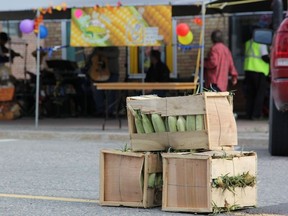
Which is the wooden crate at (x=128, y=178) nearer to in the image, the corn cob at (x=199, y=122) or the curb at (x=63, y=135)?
the corn cob at (x=199, y=122)

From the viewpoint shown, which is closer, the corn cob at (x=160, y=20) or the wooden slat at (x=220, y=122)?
the wooden slat at (x=220, y=122)

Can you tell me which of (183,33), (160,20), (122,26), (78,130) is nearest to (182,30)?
(183,33)

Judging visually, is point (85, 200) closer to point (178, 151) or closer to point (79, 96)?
point (178, 151)

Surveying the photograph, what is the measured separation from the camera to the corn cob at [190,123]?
20.2ft

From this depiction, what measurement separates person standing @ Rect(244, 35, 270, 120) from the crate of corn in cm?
945

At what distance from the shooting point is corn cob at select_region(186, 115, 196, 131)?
6145 mm

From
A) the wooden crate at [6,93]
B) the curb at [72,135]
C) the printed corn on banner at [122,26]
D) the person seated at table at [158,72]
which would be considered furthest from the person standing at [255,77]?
the wooden crate at [6,93]

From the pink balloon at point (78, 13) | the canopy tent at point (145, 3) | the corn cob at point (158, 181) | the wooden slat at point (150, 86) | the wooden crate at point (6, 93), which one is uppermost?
the canopy tent at point (145, 3)

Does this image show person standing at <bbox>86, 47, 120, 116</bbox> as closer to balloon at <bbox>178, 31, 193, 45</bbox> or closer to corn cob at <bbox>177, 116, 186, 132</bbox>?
balloon at <bbox>178, 31, 193, 45</bbox>

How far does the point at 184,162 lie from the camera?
600cm

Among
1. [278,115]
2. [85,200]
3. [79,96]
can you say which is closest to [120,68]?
[79,96]

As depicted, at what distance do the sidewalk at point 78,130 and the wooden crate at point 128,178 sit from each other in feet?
20.5

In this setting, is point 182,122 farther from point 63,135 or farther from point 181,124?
point 63,135

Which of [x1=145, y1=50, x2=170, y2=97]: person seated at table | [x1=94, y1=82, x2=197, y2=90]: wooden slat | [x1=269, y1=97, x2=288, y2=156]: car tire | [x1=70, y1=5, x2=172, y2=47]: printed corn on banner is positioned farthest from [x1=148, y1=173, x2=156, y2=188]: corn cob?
[x1=145, y1=50, x2=170, y2=97]: person seated at table
